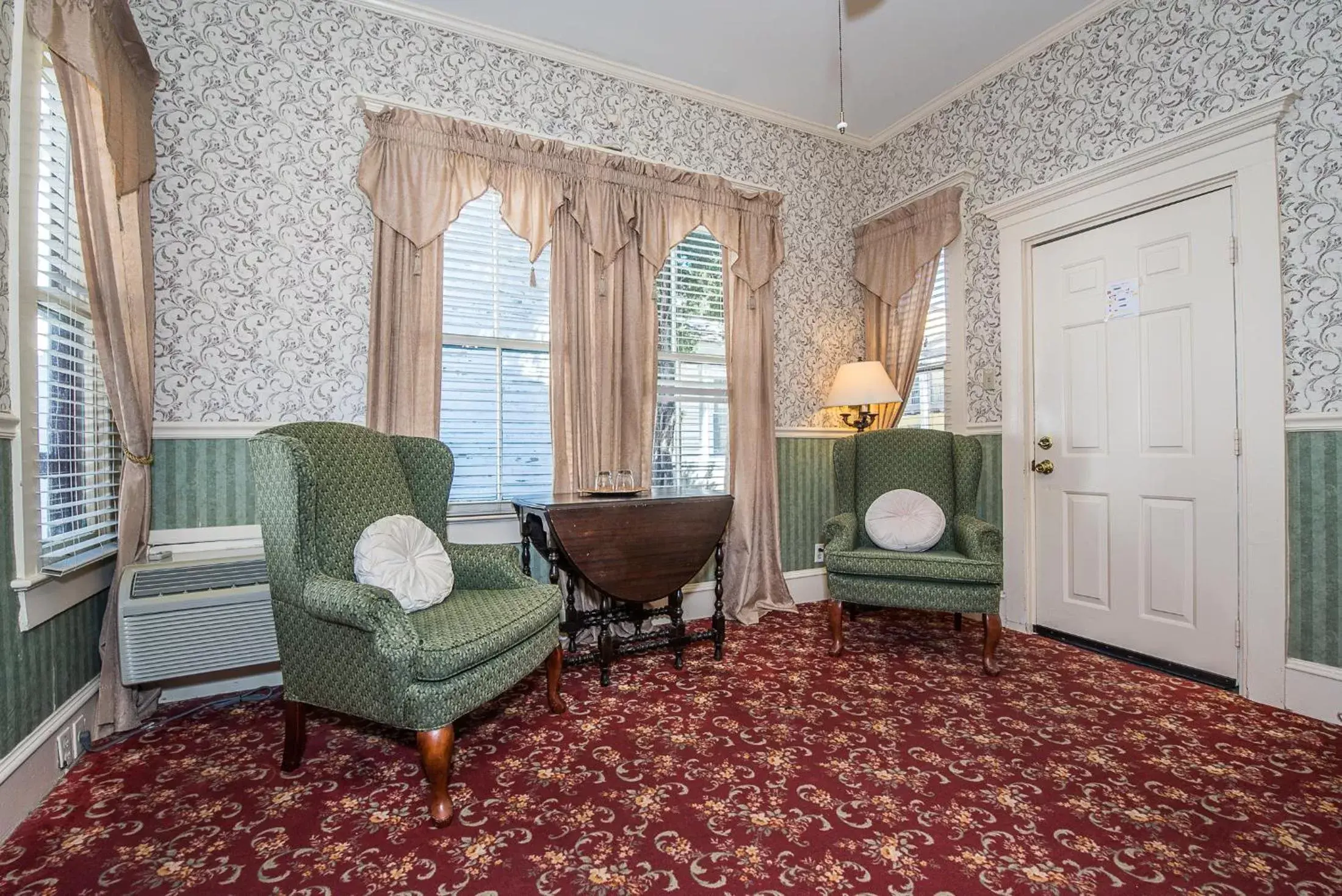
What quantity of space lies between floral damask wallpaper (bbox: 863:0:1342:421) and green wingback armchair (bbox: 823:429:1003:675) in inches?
18.4

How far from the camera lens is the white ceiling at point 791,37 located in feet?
8.69

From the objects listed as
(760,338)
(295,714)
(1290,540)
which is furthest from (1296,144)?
(295,714)

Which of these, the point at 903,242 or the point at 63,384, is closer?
the point at 63,384

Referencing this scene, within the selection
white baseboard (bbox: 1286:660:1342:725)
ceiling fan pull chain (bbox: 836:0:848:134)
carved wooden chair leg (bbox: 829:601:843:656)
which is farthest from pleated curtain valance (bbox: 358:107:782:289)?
white baseboard (bbox: 1286:660:1342:725)

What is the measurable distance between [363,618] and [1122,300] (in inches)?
127

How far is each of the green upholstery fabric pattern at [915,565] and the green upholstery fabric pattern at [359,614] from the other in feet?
4.39

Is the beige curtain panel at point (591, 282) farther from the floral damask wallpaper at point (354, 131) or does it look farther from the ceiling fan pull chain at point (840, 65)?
the ceiling fan pull chain at point (840, 65)

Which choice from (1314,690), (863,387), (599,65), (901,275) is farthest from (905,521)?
(599,65)

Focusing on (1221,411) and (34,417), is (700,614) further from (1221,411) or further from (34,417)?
(34,417)

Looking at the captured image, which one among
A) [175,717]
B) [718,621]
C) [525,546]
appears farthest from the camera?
[718,621]

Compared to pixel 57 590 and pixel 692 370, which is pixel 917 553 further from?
pixel 57 590

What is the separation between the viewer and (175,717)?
2062 millimetres

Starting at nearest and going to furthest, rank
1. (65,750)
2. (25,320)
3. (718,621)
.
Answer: (25,320)
(65,750)
(718,621)

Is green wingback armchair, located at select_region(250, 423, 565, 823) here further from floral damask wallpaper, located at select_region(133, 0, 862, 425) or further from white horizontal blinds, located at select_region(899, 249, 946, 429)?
white horizontal blinds, located at select_region(899, 249, 946, 429)
